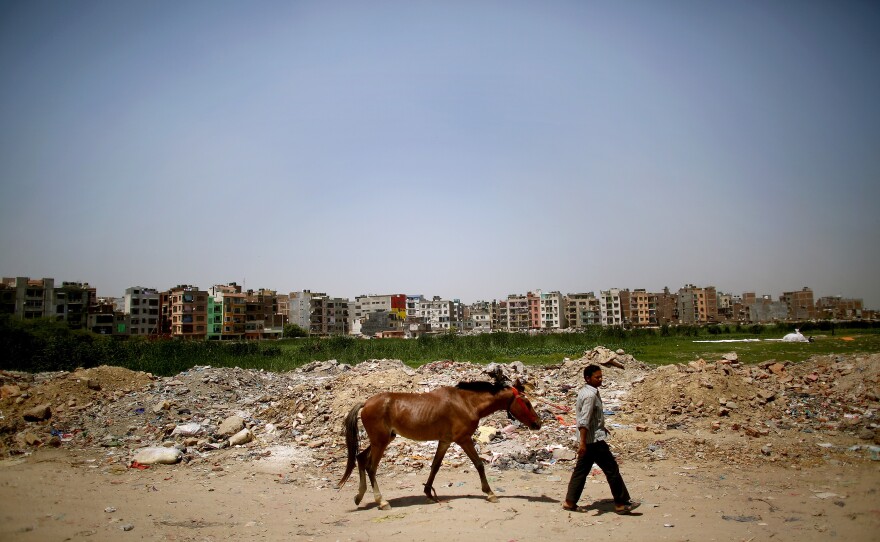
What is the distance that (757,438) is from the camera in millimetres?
10281

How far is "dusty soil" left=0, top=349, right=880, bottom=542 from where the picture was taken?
6.12 meters

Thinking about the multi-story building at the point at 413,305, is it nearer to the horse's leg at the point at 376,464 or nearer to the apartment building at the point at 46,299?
the apartment building at the point at 46,299

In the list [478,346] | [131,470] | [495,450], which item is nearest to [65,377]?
[131,470]

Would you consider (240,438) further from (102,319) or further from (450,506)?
(102,319)

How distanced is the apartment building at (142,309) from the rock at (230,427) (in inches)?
3572

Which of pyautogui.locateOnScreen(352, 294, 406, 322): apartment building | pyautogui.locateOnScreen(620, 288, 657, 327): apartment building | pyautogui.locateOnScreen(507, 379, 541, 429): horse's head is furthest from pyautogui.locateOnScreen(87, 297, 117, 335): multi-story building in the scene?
pyautogui.locateOnScreen(620, 288, 657, 327): apartment building

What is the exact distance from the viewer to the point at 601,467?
6246 mm

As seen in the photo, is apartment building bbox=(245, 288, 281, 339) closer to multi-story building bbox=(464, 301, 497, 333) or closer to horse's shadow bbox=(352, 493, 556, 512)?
multi-story building bbox=(464, 301, 497, 333)

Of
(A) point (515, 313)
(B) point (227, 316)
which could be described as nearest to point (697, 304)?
(A) point (515, 313)

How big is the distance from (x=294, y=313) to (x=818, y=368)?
4451 inches

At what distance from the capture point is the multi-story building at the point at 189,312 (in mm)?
91125

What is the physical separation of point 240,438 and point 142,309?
93.2m

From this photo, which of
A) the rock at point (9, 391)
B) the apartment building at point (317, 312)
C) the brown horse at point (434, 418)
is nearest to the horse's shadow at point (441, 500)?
the brown horse at point (434, 418)

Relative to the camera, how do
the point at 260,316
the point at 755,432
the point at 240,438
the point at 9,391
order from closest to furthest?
the point at 755,432
the point at 240,438
the point at 9,391
the point at 260,316
